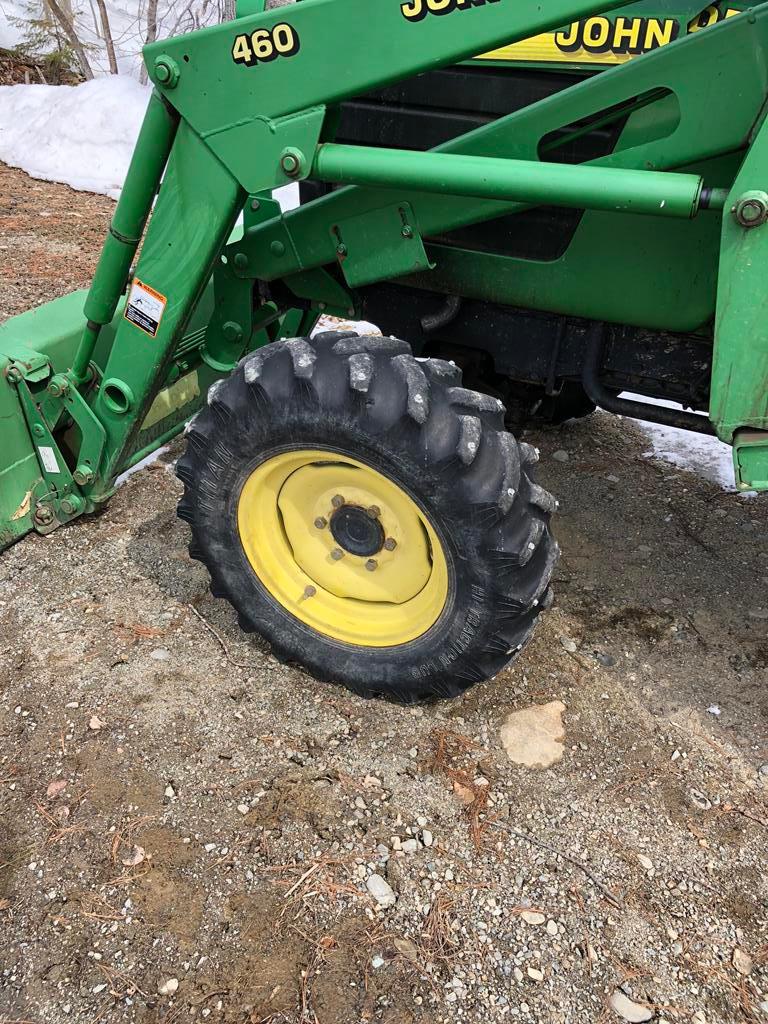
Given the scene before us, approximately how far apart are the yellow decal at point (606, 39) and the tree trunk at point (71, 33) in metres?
9.13

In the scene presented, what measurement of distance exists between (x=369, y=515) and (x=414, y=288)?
2.89ft

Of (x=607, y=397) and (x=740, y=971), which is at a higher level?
(x=607, y=397)

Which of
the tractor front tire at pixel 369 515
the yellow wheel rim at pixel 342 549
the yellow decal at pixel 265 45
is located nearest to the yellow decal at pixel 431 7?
the yellow decal at pixel 265 45

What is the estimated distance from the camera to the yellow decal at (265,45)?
1.87 metres

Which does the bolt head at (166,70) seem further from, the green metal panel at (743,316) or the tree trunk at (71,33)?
the tree trunk at (71,33)

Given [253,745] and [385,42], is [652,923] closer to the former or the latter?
[253,745]

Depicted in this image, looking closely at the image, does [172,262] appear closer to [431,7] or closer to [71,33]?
[431,7]

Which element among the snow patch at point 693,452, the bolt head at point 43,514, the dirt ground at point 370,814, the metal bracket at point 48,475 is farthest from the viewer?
the snow patch at point 693,452

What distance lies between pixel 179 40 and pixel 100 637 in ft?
5.82

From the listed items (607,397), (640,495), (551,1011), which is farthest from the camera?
(640,495)

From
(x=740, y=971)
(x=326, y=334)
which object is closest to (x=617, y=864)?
(x=740, y=971)

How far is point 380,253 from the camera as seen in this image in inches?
89.6

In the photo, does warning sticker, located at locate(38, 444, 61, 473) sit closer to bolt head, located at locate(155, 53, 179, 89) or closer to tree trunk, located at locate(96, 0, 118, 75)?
bolt head, located at locate(155, 53, 179, 89)

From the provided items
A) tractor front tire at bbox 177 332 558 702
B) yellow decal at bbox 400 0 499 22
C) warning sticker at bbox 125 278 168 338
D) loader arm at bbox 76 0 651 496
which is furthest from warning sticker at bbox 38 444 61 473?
yellow decal at bbox 400 0 499 22
